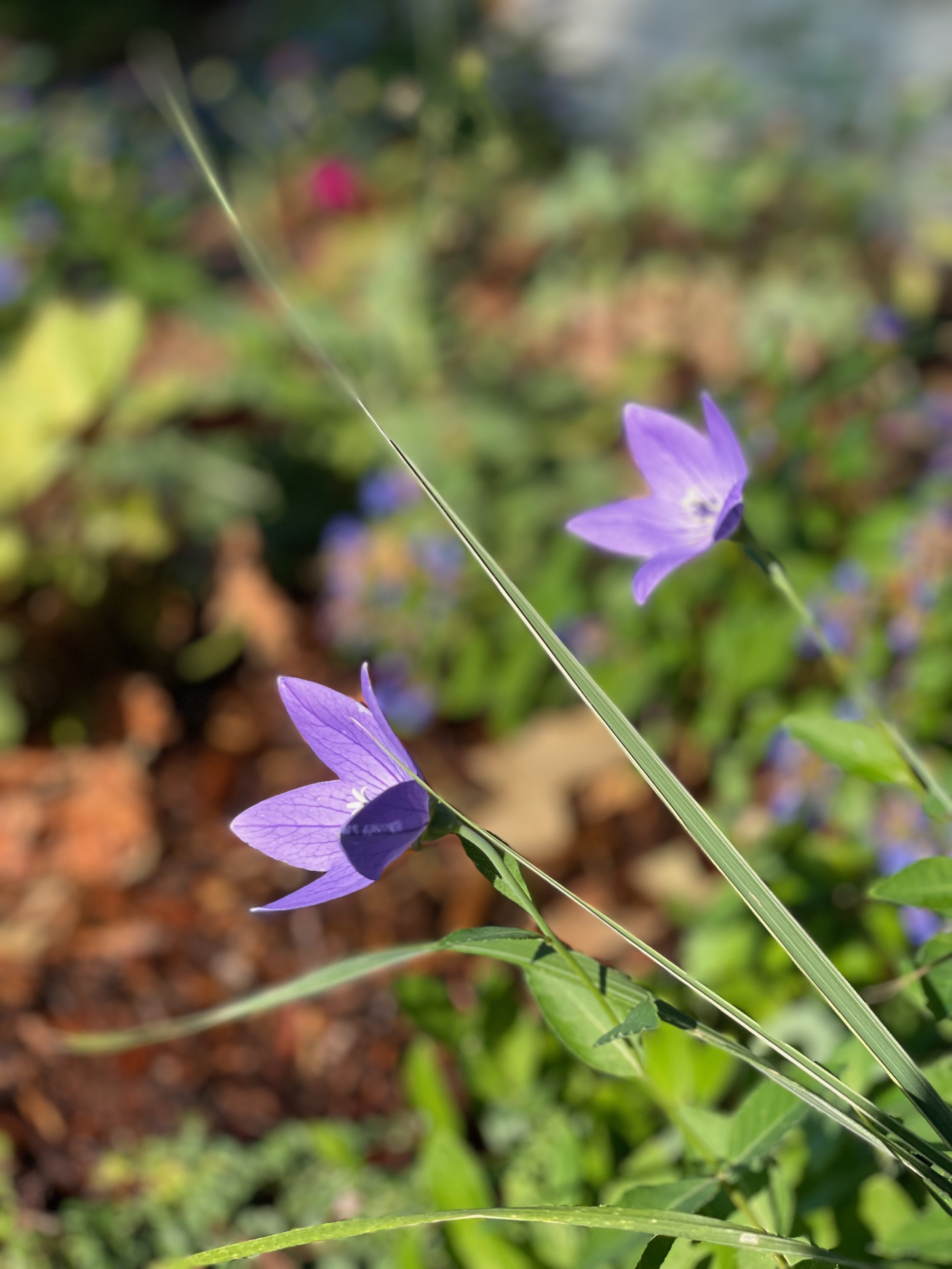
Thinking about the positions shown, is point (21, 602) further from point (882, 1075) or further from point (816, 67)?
point (816, 67)

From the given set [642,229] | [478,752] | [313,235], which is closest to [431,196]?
[642,229]

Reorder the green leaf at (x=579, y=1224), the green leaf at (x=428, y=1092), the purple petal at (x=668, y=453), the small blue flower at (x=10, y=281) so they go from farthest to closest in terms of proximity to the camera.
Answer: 1. the small blue flower at (x=10, y=281)
2. the green leaf at (x=428, y=1092)
3. the purple petal at (x=668, y=453)
4. the green leaf at (x=579, y=1224)

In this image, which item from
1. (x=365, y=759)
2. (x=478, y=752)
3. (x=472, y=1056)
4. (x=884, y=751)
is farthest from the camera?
(x=478, y=752)

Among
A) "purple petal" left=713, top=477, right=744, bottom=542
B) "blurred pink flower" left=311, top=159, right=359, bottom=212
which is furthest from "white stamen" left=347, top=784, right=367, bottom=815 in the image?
"blurred pink flower" left=311, top=159, right=359, bottom=212

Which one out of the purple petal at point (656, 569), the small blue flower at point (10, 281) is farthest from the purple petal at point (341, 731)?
the small blue flower at point (10, 281)

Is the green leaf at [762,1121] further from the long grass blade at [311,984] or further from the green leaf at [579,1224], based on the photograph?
the long grass blade at [311,984]
